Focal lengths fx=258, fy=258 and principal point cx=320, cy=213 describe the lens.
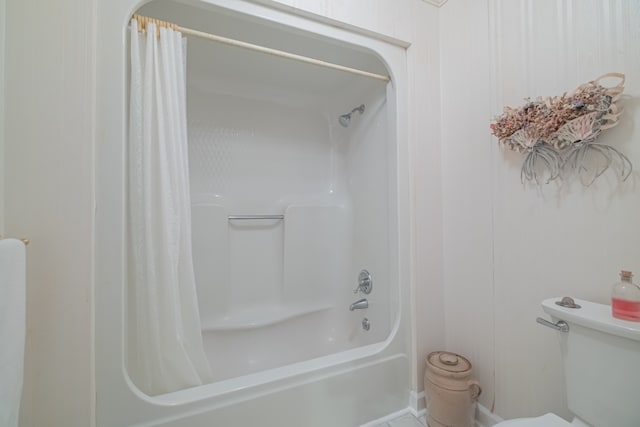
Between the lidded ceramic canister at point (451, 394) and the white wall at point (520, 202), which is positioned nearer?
the white wall at point (520, 202)

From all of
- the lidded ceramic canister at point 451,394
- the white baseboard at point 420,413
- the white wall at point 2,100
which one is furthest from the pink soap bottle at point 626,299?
the white wall at point 2,100

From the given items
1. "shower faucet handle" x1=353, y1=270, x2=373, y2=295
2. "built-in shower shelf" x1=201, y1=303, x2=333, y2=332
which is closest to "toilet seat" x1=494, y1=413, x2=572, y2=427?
"shower faucet handle" x1=353, y1=270, x2=373, y2=295

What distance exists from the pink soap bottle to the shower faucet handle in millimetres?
1095

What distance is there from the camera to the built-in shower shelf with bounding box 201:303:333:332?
1.72 m

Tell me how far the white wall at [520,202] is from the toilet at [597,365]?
0.53ft

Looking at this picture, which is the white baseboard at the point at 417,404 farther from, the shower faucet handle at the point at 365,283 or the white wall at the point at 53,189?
the white wall at the point at 53,189

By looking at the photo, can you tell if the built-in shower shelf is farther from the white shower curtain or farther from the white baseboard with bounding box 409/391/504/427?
the white baseboard with bounding box 409/391/504/427

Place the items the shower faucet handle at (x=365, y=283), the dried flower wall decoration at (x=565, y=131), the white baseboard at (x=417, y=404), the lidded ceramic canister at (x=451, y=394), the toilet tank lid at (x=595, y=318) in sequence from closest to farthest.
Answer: the toilet tank lid at (x=595, y=318)
the dried flower wall decoration at (x=565, y=131)
the lidded ceramic canister at (x=451, y=394)
the white baseboard at (x=417, y=404)
the shower faucet handle at (x=365, y=283)

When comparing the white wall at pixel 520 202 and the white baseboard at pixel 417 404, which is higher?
the white wall at pixel 520 202

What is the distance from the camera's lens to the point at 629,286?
764mm

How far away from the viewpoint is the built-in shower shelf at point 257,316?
67.7 inches

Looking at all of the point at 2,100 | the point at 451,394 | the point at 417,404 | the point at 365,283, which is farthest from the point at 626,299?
the point at 2,100

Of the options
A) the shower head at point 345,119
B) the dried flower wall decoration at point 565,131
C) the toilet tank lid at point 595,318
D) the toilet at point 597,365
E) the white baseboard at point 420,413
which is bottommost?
the white baseboard at point 420,413

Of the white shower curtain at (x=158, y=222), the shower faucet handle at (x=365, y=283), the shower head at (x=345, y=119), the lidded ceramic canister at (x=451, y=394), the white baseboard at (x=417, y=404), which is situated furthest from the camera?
the shower head at (x=345, y=119)
